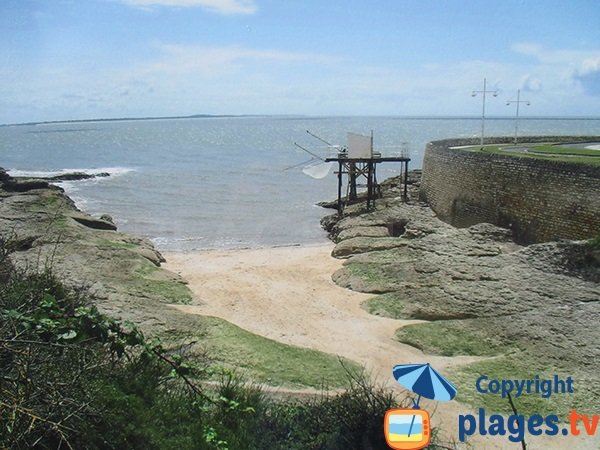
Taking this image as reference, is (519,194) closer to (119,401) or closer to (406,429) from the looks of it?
(406,429)

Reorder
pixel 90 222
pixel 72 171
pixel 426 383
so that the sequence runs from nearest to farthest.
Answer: pixel 426 383
pixel 90 222
pixel 72 171

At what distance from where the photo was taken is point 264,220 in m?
32.1

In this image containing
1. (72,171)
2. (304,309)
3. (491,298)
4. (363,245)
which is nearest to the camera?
(491,298)

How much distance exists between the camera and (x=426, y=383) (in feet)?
23.1

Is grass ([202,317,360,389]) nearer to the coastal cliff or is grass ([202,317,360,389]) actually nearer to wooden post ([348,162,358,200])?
the coastal cliff

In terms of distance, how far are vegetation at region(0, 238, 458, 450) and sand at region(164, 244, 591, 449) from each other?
2.00m

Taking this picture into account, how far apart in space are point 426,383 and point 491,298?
7352mm

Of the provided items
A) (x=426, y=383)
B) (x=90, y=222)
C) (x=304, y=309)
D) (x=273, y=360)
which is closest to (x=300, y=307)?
(x=304, y=309)

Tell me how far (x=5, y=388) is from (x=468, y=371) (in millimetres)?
8165

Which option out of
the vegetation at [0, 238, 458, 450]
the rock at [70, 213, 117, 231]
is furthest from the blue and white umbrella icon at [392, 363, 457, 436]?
the rock at [70, 213, 117, 231]

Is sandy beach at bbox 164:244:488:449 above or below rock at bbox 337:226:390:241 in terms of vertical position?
below

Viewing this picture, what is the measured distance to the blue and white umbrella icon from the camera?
22.7ft

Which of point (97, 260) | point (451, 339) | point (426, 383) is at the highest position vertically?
point (426, 383)

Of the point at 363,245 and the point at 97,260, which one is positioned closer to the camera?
the point at 97,260
